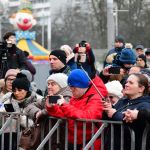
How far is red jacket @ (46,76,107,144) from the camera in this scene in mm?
5715

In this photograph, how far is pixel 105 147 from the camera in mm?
5668

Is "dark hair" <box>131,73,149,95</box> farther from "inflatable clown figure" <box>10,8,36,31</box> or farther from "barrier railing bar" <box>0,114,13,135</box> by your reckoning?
"inflatable clown figure" <box>10,8,36,31</box>

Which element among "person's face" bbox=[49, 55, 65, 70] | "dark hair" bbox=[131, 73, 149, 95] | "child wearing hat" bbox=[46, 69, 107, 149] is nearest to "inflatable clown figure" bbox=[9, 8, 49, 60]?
"person's face" bbox=[49, 55, 65, 70]

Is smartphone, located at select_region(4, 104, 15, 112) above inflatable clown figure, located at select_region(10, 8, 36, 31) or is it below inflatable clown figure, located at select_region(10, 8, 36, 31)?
below

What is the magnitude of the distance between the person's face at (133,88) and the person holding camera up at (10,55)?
14.9 feet

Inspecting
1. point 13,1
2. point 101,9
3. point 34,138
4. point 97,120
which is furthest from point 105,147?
point 13,1

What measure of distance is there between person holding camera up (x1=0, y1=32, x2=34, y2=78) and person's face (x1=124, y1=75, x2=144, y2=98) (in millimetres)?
4539

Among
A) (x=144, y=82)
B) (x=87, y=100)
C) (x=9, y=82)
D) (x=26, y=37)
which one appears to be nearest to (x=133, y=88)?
(x=144, y=82)

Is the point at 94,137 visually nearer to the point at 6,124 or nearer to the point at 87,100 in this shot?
the point at 87,100

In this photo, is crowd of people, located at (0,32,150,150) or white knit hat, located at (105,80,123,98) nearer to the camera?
crowd of people, located at (0,32,150,150)

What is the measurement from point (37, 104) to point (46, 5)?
107 metres

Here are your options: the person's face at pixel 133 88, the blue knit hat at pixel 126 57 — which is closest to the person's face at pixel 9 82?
the blue knit hat at pixel 126 57

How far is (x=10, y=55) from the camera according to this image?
32.9ft

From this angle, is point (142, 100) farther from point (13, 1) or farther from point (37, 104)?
point (13, 1)
